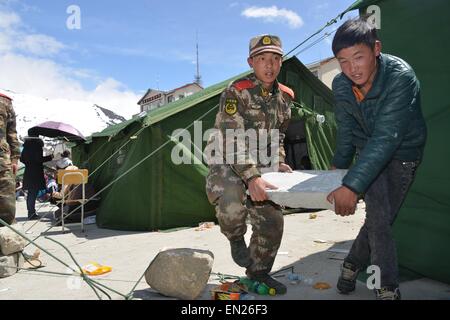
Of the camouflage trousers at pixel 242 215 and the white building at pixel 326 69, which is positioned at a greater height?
the white building at pixel 326 69

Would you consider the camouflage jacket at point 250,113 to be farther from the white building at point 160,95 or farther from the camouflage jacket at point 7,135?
the white building at point 160,95

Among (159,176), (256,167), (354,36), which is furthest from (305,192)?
(159,176)

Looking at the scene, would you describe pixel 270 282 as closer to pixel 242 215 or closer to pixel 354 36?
pixel 242 215

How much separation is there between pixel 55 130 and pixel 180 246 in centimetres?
570

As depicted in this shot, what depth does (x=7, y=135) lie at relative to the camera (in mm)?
4008

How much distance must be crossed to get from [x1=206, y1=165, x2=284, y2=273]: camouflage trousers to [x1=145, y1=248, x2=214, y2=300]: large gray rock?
10.7 inches

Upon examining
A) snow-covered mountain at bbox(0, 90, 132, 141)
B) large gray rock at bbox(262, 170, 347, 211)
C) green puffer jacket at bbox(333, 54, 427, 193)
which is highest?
snow-covered mountain at bbox(0, 90, 132, 141)

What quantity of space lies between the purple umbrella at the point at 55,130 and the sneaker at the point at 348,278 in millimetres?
7592

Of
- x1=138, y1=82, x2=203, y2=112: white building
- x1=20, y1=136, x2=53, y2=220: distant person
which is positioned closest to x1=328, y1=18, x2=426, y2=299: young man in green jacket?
x1=20, y1=136, x2=53, y2=220: distant person

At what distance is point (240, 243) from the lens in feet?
8.29

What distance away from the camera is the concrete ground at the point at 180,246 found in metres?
2.54

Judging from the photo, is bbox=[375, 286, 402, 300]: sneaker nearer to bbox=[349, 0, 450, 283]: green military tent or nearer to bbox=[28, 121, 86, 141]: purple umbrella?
bbox=[349, 0, 450, 283]: green military tent

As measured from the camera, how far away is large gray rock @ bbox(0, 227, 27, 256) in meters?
3.18

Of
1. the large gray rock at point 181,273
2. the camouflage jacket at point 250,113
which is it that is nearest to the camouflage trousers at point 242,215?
the camouflage jacket at point 250,113
